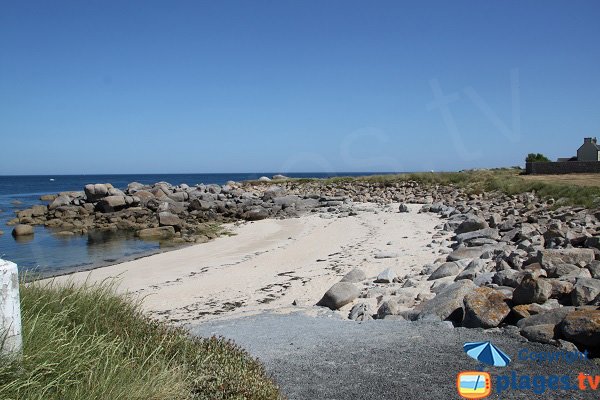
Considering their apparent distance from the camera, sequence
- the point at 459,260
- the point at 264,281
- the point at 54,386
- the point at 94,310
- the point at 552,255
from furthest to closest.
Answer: the point at 264,281 < the point at 459,260 < the point at 552,255 < the point at 94,310 < the point at 54,386

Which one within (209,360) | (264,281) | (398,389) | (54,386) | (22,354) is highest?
(22,354)

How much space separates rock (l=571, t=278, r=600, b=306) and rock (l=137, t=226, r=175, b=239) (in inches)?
746

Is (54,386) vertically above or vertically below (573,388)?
above

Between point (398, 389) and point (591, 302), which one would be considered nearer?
point (398, 389)

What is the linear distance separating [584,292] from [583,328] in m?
1.17

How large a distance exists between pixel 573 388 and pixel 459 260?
6170mm

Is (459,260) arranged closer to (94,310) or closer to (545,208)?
(94,310)

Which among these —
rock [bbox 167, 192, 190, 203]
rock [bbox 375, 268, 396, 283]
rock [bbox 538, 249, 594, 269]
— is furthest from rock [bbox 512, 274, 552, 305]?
rock [bbox 167, 192, 190, 203]

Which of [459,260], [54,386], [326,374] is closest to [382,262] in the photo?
[459,260]

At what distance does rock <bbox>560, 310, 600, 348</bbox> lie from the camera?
204 inches

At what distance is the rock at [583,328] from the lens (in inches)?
204

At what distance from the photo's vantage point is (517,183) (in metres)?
26.5

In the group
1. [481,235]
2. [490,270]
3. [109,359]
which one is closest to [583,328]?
[490,270]

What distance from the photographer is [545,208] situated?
18312 millimetres
